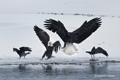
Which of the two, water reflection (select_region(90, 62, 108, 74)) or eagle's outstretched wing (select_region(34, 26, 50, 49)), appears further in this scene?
eagle's outstretched wing (select_region(34, 26, 50, 49))

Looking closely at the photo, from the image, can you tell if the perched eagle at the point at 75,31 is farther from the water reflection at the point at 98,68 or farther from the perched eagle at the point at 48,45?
the water reflection at the point at 98,68

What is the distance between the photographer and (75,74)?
13711 millimetres

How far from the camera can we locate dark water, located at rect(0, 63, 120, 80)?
517 inches

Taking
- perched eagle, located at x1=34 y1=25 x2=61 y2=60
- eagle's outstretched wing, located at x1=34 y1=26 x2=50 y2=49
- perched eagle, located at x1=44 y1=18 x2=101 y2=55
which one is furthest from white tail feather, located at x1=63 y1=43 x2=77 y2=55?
eagle's outstretched wing, located at x1=34 y1=26 x2=50 y2=49

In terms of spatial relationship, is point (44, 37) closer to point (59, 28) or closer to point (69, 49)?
point (59, 28)

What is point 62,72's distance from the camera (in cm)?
1406

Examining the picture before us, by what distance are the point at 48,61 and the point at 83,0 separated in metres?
71.1

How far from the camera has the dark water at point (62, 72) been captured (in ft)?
43.1

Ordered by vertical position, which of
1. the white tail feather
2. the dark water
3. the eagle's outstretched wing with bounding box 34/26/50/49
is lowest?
the dark water

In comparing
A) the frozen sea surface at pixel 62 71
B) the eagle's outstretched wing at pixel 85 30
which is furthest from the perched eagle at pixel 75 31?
the frozen sea surface at pixel 62 71

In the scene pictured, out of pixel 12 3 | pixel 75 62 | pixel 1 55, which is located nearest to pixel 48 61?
pixel 75 62

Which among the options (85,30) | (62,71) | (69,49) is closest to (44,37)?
(69,49)

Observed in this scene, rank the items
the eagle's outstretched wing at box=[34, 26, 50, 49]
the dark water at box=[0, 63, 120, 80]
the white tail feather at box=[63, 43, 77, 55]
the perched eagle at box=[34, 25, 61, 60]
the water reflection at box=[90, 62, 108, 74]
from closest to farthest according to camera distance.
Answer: the dark water at box=[0, 63, 120, 80] < the water reflection at box=[90, 62, 108, 74] < the white tail feather at box=[63, 43, 77, 55] < the perched eagle at box=[34, 25, 61, 60] < the eagle's outstretched wing at box=[34, 26, 50, 49]

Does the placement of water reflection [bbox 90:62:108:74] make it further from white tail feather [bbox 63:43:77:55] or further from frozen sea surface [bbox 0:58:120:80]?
white tail feather [bbox 63:43:77:55]
